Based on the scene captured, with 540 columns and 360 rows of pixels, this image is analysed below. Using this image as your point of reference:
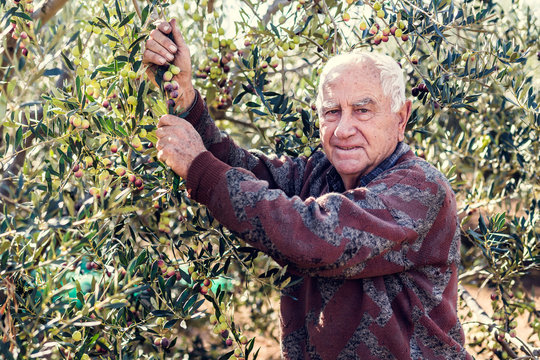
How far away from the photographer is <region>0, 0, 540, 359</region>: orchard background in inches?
68.2

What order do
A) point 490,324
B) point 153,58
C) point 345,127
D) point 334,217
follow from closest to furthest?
point 334,217, point 153,58, point 345,127, point 490,324

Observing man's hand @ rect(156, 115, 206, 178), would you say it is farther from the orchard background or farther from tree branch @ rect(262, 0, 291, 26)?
tree branch @ rect(262, 0, 291, 26)

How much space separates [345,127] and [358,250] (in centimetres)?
54

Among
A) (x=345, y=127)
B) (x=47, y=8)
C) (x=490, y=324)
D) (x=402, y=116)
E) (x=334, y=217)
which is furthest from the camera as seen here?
(x=490, y=324)

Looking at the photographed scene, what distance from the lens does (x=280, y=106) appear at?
262 centimetres

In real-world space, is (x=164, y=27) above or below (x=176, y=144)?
above

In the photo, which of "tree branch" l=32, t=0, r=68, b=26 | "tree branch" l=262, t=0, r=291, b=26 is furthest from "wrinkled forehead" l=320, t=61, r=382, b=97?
"tree branch" l=32, t=0, r=68, b=26

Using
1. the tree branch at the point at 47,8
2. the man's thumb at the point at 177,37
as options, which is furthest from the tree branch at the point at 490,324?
the tree branch at the point at 47,8

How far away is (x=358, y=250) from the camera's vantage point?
6.05ft

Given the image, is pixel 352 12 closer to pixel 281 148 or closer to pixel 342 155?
pixel 281 148

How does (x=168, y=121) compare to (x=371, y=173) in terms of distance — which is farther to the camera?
(x=371, y=173)

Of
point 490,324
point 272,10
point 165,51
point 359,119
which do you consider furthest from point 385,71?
point 490,324

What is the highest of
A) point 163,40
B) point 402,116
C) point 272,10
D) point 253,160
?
point 163,40

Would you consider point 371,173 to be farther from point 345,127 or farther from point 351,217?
point 351,217
